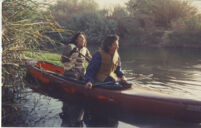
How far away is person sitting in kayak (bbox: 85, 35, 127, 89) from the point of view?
16.0ft

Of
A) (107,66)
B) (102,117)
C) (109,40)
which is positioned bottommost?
(102,117)

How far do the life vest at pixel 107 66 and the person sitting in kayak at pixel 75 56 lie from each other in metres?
0.84

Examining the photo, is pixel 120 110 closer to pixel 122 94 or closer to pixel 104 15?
pixel 122 94

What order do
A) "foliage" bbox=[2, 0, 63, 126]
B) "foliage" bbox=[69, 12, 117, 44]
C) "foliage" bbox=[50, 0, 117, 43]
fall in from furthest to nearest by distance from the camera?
"foliage" bbox=[50, 0, 117, 43]
"foliage" bbox=[69, 12, 117, 44]
"foliage" bbox=[2, 0, 63, 126]

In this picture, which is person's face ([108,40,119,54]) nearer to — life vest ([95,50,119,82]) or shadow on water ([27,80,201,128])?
life vest ([95,50,119,82])

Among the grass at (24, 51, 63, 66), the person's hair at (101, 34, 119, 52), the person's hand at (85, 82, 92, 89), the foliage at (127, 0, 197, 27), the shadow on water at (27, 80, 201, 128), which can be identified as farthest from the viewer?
the foliage at (127, 0, 197, 27)

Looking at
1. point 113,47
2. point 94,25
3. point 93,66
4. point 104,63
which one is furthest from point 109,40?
point 94,25

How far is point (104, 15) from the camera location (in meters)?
23.6

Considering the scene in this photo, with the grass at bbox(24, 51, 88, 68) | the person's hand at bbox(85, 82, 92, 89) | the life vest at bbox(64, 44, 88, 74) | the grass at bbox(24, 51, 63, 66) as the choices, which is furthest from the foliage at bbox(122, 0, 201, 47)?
the person's hand at bbox(85, 82, 92, 89)

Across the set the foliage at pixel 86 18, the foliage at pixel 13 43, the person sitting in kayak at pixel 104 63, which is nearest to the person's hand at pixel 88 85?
the person sitting in kayak at pixel 104 63

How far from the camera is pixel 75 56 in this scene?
580 centimetres

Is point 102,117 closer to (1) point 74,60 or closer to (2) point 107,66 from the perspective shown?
(2) point 107,66

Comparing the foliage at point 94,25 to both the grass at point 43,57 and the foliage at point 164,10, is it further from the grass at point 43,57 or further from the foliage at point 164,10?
the grass at point 43,57

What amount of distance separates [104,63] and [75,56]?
100 cm
